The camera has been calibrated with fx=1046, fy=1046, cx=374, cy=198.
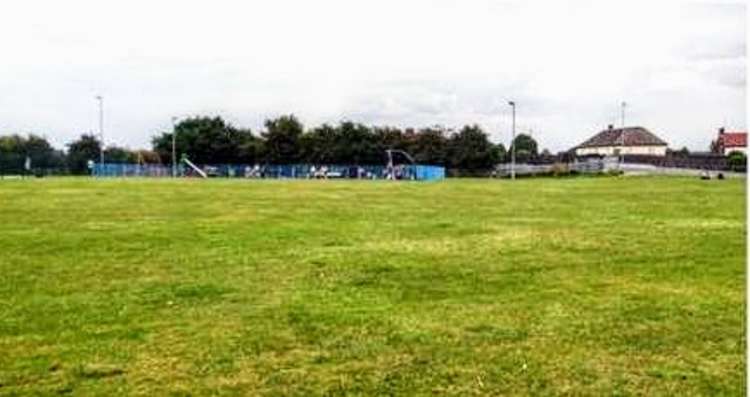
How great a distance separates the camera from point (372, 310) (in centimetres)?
653

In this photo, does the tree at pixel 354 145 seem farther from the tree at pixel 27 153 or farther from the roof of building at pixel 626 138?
the roof of building at pixel 626 138

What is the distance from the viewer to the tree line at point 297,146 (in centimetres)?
7431

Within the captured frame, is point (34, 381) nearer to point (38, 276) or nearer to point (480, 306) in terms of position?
point (480, 306)

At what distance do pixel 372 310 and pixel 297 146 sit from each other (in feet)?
226

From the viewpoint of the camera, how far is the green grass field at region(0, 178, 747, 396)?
15.8ft

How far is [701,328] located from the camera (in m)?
5.92

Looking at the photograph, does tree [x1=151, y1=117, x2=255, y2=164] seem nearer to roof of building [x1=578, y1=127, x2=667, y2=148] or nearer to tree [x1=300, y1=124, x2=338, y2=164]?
tree [x1=300, y1=124, x2=338, y2=164]

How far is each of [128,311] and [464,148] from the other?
68328mm

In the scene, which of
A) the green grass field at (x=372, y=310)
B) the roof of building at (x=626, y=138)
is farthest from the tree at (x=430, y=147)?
the green grass field at (x=372, y=310)

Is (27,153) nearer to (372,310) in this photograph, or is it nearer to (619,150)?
(619,150)

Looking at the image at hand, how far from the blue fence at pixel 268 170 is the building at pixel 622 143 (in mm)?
28910

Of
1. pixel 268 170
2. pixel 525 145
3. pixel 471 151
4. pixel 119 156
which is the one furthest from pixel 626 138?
pixel 119 156

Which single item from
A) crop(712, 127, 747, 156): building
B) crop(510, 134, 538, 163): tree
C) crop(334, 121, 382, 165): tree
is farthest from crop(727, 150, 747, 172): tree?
crop(510, 134, 538, 163): tree

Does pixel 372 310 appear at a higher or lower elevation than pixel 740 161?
lower
